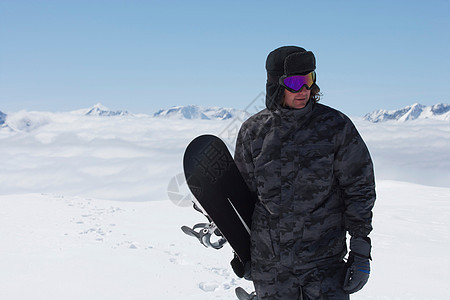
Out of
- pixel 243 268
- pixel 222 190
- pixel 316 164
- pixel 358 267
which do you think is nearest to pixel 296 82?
pixel 316 164

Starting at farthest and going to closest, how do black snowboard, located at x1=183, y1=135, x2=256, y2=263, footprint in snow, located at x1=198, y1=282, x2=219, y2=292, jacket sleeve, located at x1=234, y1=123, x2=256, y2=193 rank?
footprint in snow, located at x1=198, y1=282, x2=219, y2=292
black snowboard, located at x1=183, y1=135, x2=256, y2=263
jacket sleeve, located at x1=234, y1=123, x2=256, y2=193

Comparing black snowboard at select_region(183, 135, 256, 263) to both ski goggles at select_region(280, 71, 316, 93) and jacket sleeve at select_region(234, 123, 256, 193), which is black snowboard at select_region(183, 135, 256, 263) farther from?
ski goggles at select_region(280, 71, 316, 93)

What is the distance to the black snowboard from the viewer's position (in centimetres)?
266

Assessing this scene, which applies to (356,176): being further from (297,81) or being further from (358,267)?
(297,81)

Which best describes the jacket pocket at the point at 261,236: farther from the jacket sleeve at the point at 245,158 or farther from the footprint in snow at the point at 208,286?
the footprint in snow at the point at 208,286

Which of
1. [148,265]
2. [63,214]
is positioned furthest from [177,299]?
[63,214]

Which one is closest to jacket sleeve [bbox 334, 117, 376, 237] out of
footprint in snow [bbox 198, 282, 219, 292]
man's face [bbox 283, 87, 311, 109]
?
man's face [bbox 283, 87, 311, 109]

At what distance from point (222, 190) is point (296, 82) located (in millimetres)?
926

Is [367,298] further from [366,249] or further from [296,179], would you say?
[296,179]

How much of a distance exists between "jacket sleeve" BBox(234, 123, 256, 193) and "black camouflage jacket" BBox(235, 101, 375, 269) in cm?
9

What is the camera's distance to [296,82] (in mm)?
2326

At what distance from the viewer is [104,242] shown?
23.8 feet

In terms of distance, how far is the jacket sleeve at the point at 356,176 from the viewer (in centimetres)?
216

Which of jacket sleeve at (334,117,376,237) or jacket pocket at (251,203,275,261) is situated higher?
jacket sleeve at (334,117,376,237)
